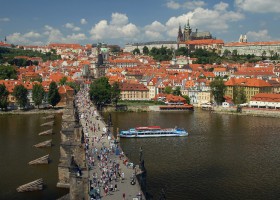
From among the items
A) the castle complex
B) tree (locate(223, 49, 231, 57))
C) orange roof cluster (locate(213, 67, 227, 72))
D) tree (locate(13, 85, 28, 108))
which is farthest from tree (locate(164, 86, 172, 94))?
the castle complex

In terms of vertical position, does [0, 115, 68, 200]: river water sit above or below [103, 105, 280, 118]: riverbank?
below

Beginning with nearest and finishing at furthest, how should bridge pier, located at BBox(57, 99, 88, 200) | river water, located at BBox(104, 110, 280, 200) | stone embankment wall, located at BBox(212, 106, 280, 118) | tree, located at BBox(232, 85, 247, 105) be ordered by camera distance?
bridge pier, located at BBox(57, 99, 88, 200) < river water, located at BBox(104, 110, 280, 200) < stone embankment wall, located at BBox(212, 106, 280, 118) < tree, located at BBox(232, 85, 247, 105)

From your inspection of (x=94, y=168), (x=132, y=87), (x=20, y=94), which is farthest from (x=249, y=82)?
(x=94, y=168)

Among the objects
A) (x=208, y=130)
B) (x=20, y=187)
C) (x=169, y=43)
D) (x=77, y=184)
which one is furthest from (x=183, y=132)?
(x=169, y=43)

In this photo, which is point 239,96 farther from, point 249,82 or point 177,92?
point 177,92

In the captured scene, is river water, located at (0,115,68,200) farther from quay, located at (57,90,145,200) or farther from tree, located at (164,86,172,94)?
tree, located at (164,86,172,94)

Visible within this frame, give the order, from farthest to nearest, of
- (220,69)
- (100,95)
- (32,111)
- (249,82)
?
1. (220,69)
2. (249,82)
3. (100,95)
4. (32,111)
